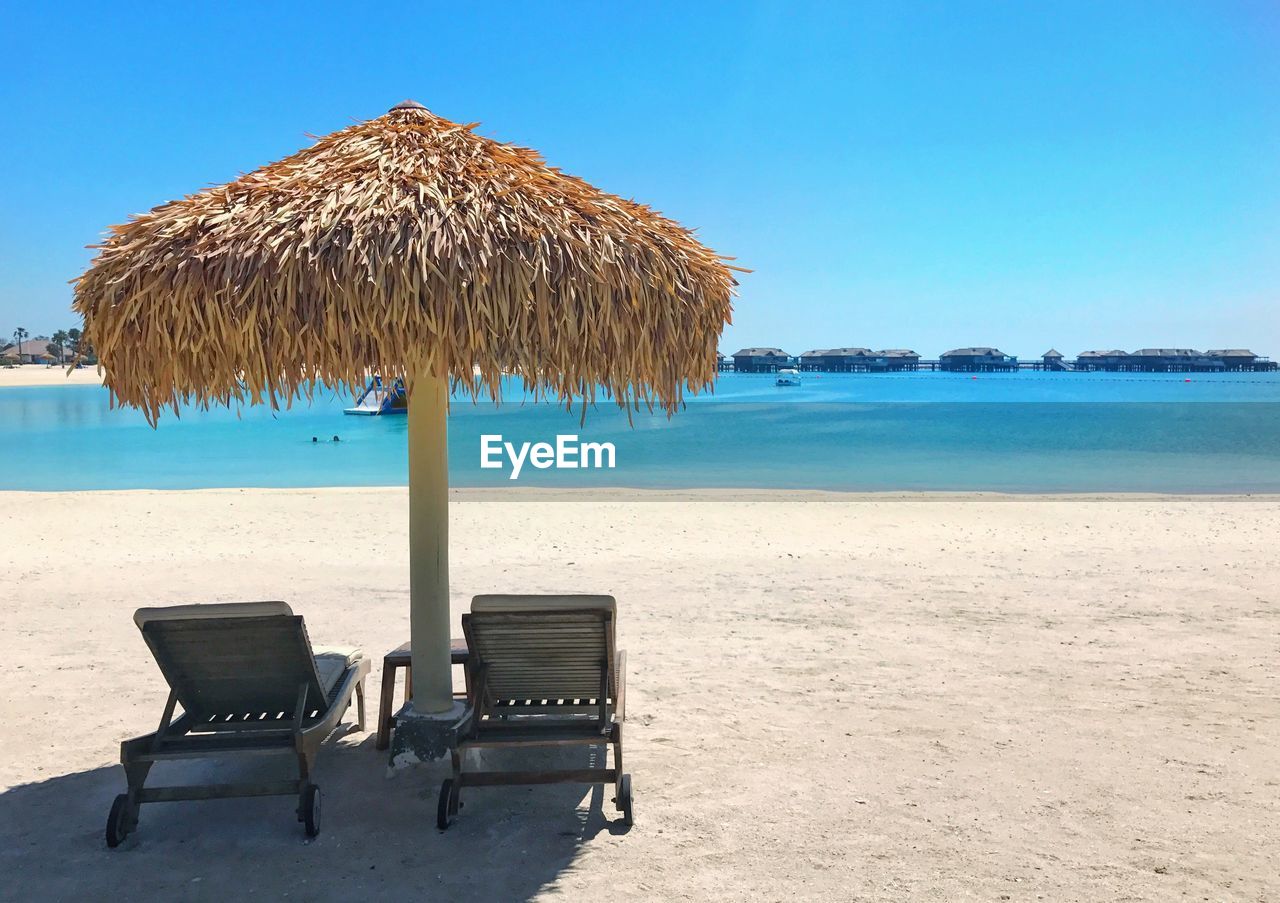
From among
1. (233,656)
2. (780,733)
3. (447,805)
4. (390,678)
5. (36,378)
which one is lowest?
(780,733)

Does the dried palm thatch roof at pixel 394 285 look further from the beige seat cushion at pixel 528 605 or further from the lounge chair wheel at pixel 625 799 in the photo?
the lounge chair wheel at pixel 625 799

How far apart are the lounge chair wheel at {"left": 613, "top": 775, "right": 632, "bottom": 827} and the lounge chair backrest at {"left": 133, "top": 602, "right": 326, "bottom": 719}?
3.56ft

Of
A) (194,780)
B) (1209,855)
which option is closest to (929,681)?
(1209,855)

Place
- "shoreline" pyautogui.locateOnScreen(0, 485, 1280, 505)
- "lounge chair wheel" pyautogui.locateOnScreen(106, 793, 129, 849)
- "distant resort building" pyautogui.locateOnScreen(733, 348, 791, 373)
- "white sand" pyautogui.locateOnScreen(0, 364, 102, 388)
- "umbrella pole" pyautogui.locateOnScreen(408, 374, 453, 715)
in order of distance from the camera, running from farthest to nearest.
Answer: "distant resort building" pyautogui.locateOnScreen(733, 348, 791, 373) → "white sand" pyautogui.locateOnScreen(0, 364, 102, 388) → "shoreline" pyautogui.locateOnScreen(0, 485, 1280, 505) → "umbrella pole" pyautogui.locateOnScreen(408, 374, 453, 715) → "lounge chair wheel" pyautogui.locateOnScreen(106, 793, 129, 849)

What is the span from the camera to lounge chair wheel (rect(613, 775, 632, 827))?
3279 millimetres

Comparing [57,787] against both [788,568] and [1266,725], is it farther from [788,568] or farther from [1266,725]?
[788,568]

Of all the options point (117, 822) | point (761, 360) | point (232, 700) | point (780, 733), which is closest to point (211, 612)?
point (232, 700)

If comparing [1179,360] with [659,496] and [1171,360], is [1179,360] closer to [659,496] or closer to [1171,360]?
[1171,360]

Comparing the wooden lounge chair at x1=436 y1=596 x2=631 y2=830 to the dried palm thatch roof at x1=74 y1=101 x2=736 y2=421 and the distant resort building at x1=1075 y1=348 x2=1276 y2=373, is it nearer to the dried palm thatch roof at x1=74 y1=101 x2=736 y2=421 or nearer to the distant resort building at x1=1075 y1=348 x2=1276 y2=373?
the dried palm thatch roof at x1=74 y1=101 x2=736 y2=421

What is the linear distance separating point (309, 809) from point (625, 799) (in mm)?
1013

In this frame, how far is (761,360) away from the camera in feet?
531

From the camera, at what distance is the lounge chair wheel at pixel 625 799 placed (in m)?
3.28

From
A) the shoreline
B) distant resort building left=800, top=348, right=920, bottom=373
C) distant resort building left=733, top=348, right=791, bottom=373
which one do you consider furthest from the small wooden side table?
distant resort building left=800, top=348, right=920, bottom=373

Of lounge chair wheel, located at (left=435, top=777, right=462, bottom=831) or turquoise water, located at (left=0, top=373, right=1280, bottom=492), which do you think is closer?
lounge chair wheel, located at (left=435, top=777, right=462, bottom=831)
